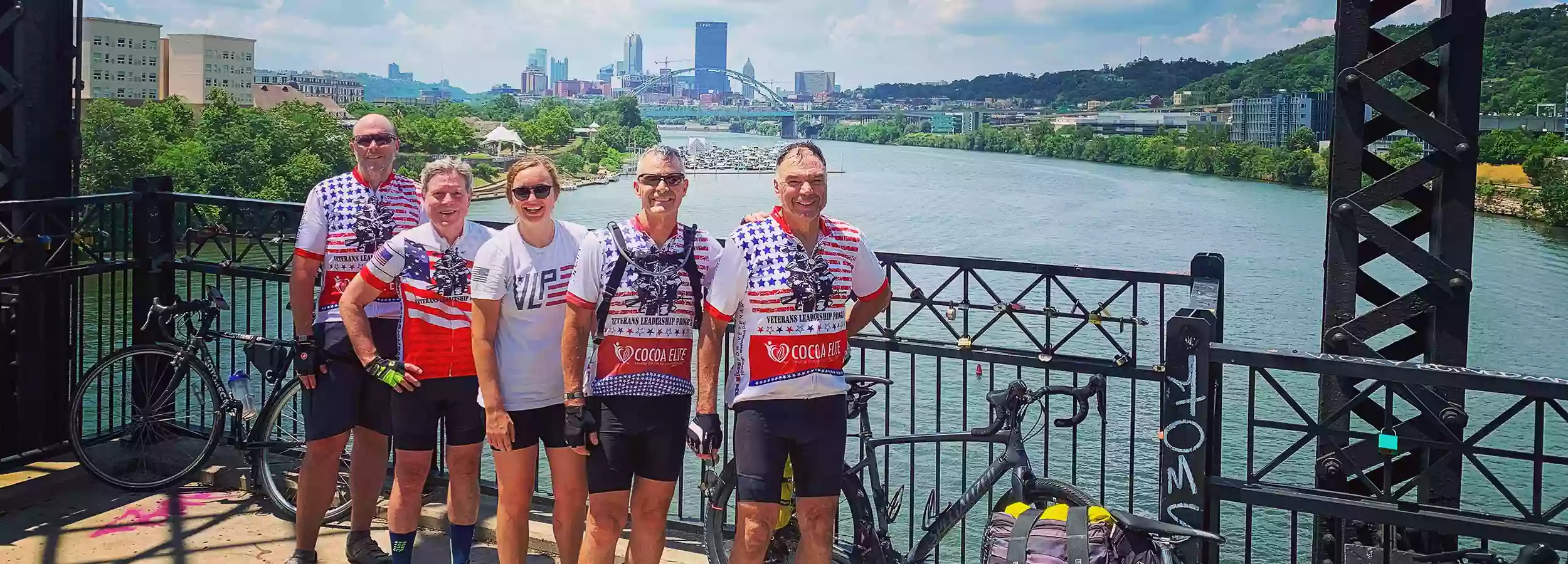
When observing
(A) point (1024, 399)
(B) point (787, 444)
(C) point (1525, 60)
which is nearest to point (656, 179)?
(B) point (787, 444)

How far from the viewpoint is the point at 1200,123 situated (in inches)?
3541

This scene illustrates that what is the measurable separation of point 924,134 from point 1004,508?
107m

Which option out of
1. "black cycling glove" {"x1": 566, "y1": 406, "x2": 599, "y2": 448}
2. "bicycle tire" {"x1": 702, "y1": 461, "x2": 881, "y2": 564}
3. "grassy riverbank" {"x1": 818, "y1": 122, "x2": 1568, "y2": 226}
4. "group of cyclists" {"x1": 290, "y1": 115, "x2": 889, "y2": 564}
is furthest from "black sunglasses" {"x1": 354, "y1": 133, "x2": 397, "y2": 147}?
"grassy riverbank" {"x1": 818, "y1": 122, "x2": 1568, "y2": 226}

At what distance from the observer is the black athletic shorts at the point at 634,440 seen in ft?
11.6

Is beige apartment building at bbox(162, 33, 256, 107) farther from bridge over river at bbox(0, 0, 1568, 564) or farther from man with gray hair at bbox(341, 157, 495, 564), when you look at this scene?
man with gray hair at bbox(341, 157, 495, 564)

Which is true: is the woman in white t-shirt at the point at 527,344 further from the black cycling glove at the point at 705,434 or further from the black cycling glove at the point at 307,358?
the black cycling glove at the point at 307,358

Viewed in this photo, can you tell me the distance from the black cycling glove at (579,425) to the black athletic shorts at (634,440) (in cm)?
4

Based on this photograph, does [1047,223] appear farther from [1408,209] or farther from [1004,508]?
[1004,508]

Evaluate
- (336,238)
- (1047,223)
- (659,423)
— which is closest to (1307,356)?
(659,423)

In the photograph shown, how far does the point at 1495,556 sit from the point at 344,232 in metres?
3.73

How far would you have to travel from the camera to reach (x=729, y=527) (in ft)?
15.2

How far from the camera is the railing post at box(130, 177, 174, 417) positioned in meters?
5.79

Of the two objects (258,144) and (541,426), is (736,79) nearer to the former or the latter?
(258,144)

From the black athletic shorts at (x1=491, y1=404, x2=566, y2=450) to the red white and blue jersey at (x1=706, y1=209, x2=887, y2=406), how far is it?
24.5 inches
